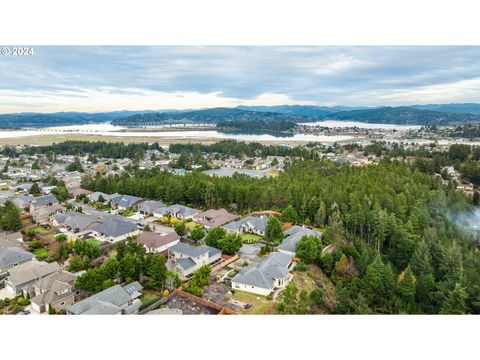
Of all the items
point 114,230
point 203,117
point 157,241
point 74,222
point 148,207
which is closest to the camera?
point 157,241

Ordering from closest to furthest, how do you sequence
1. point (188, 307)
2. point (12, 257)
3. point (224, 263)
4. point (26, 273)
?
point (188, 307) < point (26, 273) < point (12, 257) < point (224, 263)

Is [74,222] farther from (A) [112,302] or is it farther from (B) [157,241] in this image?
(A) [112,302]

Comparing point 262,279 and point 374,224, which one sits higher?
point 374,224

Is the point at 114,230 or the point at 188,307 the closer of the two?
the point at 188,307

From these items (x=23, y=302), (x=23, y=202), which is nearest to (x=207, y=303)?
(x=23, y=302)

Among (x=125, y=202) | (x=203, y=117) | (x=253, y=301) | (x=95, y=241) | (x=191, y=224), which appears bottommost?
(x=253, y=301)

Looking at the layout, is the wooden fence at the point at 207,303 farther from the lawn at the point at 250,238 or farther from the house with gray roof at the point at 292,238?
the lawn at the point at 250,238

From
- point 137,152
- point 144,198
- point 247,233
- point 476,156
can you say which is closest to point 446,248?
point 247,233

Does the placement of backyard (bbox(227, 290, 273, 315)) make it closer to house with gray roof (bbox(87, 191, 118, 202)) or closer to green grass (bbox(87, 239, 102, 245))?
green grass (bbox(87, 239, 102, 245))
